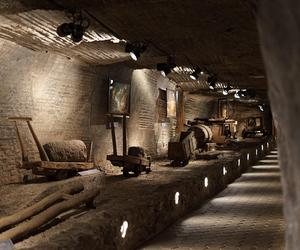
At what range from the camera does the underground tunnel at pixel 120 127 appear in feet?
14.1

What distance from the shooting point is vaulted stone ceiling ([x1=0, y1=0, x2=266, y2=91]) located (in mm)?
7031

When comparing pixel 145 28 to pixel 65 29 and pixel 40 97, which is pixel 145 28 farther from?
pixel 40 97

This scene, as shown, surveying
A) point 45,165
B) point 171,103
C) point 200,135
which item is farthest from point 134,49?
point 171,103

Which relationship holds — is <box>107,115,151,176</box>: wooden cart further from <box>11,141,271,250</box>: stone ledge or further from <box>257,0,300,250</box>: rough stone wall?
<box>257,0,300,250</box>: rough stone wall

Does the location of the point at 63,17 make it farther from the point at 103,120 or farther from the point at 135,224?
the point at 103,120

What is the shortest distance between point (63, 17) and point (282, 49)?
Result: 6.77 meters

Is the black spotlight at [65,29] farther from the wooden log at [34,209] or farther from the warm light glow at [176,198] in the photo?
the warm light glow at [176,198]

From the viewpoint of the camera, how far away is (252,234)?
7250 mm

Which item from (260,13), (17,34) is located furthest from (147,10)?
(260,13)

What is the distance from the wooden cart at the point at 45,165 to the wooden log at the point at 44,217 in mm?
2432

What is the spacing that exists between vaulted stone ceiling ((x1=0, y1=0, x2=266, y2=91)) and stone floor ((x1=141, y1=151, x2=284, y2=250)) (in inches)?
152

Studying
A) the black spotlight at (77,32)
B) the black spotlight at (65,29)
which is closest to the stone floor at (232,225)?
the black spotlight at (77,32)

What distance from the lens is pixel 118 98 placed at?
13984mm

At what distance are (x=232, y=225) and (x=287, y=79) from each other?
22.8 ft
